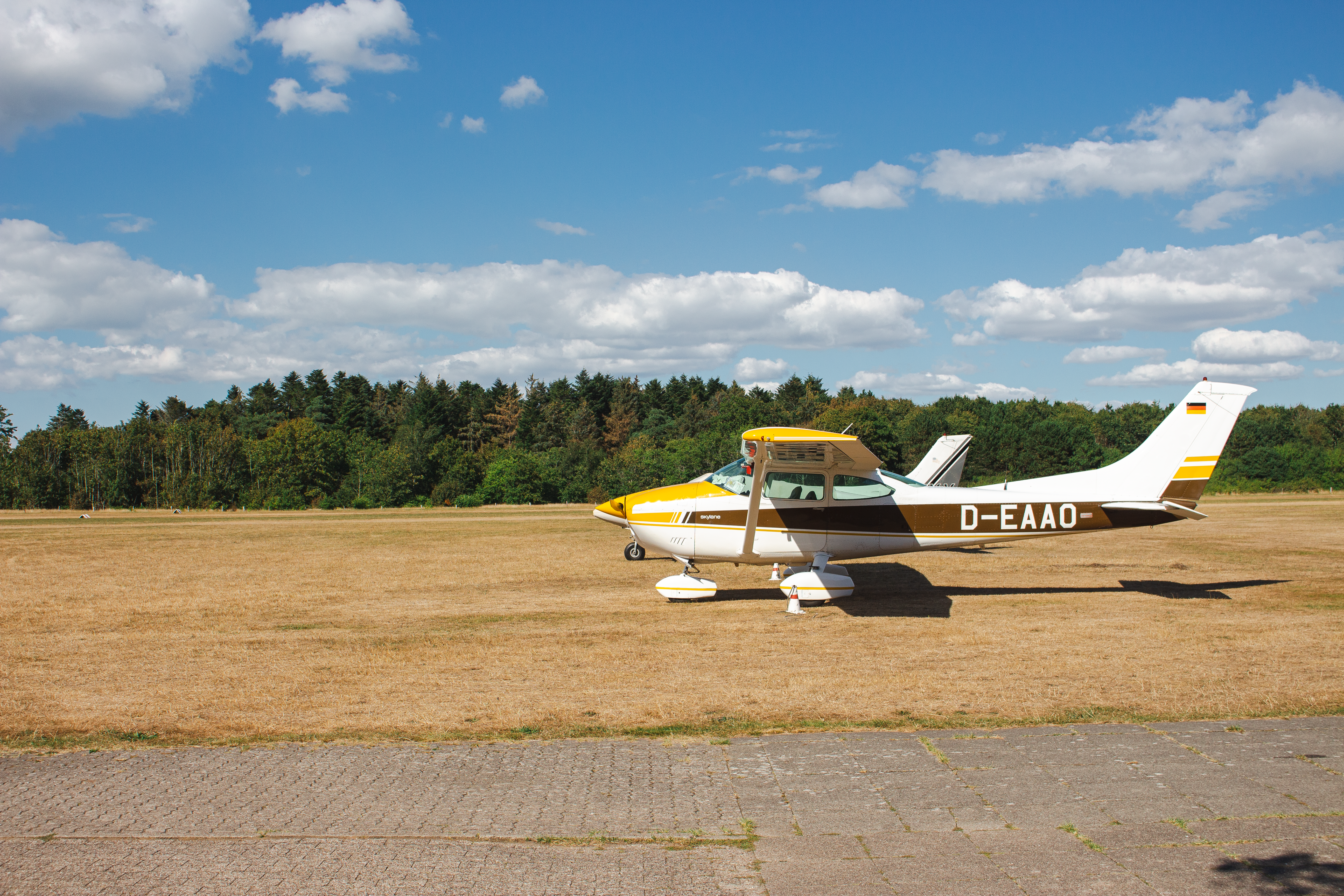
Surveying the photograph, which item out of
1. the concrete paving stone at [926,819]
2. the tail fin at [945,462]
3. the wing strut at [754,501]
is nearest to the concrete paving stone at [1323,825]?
the concrete paving stone at [926,819]

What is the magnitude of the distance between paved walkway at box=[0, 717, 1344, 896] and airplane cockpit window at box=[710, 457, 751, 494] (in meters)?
6.35

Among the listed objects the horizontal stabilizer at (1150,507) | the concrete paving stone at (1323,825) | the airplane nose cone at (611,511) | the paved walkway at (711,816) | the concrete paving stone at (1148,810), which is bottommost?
the paved walkway at (711,816)

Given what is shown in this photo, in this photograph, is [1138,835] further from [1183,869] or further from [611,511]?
[611,511]

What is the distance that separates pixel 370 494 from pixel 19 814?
53029mm

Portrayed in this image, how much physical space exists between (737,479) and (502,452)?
183 ft

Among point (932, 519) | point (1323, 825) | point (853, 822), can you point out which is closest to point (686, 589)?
point (932, 519)

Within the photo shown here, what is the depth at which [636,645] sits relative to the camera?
8.75m

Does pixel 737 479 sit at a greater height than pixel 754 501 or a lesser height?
greater

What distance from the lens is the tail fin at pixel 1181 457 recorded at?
11195mm

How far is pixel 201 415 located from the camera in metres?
91.5

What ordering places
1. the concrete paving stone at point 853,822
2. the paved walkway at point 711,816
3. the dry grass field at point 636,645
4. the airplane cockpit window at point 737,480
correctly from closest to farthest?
the paved walkway at point 711,816 < the concrete paving stone at point 853,822 < the dry grass field at point 636,645 < the airplane cockpit window at point 737,480

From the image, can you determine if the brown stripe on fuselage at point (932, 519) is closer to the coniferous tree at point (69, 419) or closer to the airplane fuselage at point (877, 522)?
the airplane fuselage at point (877, 522)

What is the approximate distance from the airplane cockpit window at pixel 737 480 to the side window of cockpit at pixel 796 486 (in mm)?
374

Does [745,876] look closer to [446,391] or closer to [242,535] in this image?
[242,535]
